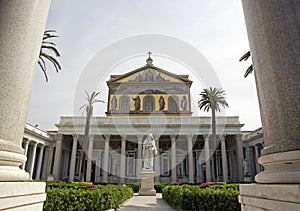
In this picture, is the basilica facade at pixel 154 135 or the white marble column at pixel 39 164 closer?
the basilica facade at pixel 154 135

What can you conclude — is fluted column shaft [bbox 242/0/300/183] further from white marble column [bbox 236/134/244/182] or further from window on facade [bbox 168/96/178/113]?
window on facade [bbox 168/96/178/113]

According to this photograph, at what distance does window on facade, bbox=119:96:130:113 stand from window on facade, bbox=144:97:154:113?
277 cm

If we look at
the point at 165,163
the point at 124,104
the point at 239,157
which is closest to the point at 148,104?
the point at 124,104

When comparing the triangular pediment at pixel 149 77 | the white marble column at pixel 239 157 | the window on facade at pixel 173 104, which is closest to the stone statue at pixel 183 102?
the window on facade at pixel 173 104

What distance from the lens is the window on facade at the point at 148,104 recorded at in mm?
34688

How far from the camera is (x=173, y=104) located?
1378 inches

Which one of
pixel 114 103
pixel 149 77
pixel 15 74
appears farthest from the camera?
pixel 149 77

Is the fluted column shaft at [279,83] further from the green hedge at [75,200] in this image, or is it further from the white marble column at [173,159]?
the white marble column at [173,159]

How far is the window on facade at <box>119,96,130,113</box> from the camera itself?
34500 mm

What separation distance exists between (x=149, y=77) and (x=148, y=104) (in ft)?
15.5

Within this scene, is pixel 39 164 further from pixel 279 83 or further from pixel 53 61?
pixel 279 83

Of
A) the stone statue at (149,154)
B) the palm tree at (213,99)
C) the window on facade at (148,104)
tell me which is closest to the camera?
the stone statue at (149,154)

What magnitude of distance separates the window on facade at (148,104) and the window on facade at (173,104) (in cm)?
273

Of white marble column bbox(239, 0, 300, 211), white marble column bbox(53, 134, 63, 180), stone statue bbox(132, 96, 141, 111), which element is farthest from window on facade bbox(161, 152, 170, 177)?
white marble column bbox(239, 0, 300, 211)
